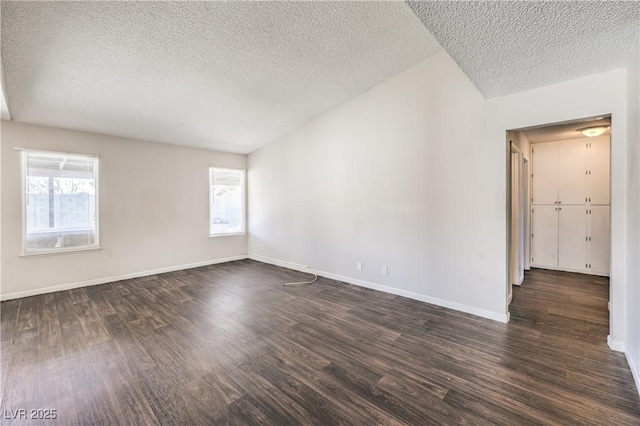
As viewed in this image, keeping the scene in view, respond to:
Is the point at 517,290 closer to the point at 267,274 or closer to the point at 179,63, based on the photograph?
the point at 267,274

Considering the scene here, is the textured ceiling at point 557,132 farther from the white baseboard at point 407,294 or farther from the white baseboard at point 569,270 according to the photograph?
the white baseboard at point 407,294

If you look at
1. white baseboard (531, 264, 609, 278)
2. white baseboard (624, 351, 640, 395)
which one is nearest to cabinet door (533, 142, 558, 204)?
white baseboard (531, 264, 609, 278)

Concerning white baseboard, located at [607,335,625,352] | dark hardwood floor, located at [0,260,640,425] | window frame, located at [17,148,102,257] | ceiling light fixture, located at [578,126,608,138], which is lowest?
dark hardwood floor, located at [0,260,640,425]

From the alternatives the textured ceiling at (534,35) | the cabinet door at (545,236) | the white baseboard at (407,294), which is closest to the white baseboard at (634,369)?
the white baseboard at (407,294)

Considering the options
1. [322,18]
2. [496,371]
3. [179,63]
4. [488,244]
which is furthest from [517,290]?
[179,63]

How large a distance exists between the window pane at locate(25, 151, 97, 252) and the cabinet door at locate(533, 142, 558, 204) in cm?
804

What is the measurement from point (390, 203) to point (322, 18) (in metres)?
2.41

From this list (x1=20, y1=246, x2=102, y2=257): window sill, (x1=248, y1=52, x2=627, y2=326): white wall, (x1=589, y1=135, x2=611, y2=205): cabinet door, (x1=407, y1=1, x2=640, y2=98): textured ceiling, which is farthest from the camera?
(x1=589, y1=135, x2=611, y2=205): cabinet door

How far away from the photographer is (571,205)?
16.5 ft

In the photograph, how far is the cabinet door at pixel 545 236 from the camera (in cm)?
521

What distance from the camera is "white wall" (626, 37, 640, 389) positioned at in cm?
198

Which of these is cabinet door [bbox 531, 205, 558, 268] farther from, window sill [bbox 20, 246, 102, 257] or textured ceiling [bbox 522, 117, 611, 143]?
window sill [bbox 20, 246, 102, 257]

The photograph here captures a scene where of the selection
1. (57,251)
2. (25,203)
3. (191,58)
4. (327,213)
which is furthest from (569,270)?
Answer: (25,203)

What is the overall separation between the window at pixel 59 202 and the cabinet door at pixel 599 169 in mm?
8497
